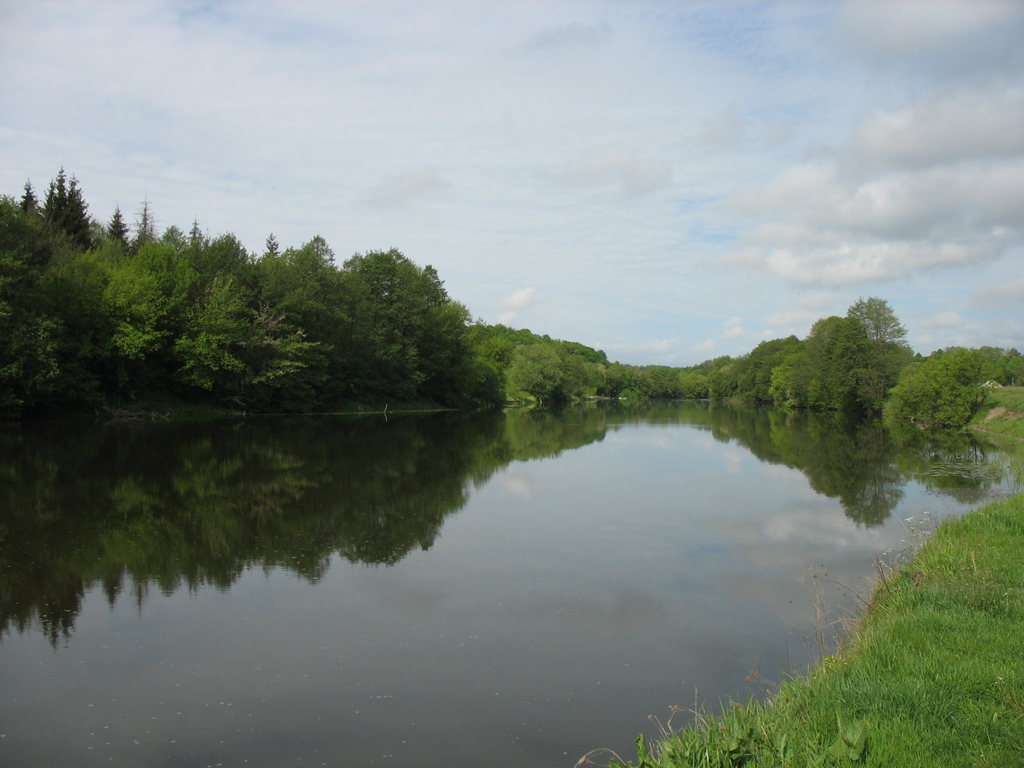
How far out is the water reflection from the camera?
9.35 meters

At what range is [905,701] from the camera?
450 cm

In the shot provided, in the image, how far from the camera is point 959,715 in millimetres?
4277

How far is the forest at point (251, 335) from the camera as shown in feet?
102

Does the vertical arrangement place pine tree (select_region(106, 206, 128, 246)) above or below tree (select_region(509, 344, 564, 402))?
above

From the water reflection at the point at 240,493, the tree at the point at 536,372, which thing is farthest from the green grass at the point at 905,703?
the tree at the point at 536,372

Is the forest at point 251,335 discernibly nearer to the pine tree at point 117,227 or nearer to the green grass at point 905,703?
the pine tree at point 117,227

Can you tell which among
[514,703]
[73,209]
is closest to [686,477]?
[514,703]

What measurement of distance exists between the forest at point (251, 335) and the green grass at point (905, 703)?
30941 mm

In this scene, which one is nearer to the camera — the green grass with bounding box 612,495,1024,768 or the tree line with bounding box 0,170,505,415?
the green grass with bounding box 612,495,1024,768

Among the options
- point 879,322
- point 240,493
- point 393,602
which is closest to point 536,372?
point 879,322

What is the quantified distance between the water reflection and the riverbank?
11.2ft

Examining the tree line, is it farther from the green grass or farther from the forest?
the green grass

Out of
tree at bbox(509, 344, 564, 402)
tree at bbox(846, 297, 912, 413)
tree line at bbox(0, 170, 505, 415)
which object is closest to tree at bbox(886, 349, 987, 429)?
tree at bbox(846, 297, 912, 413)

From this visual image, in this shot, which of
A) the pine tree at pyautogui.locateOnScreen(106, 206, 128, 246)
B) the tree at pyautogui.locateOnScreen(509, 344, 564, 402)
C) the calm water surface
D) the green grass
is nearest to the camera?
the green grass
